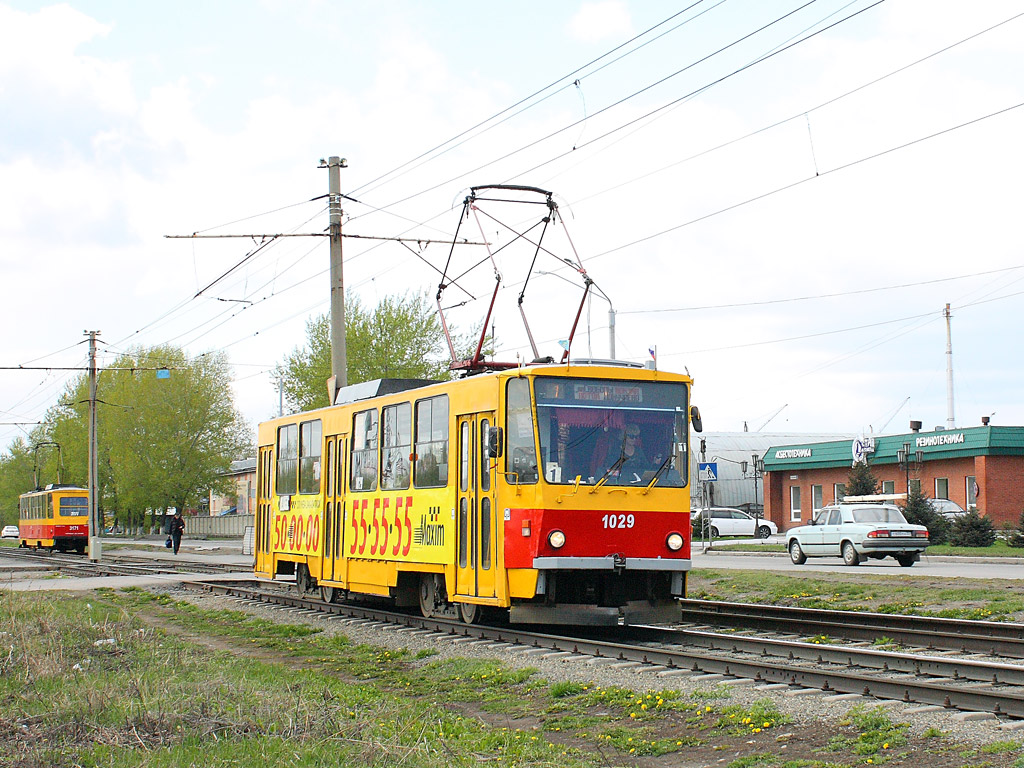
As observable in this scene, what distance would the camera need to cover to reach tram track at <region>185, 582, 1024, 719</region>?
360 inches

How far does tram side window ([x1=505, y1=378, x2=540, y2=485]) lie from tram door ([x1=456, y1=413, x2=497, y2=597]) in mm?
322

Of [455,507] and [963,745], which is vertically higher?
[455,507]

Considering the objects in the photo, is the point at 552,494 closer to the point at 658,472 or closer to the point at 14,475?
the point at 658,472

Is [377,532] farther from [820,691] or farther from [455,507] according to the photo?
[820,691]

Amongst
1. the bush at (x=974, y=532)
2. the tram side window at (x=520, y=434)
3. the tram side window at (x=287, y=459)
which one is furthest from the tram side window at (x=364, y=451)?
the bush at (x=974, y=532)

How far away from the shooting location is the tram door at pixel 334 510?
1875 cm

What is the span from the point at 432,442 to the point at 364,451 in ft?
8.46

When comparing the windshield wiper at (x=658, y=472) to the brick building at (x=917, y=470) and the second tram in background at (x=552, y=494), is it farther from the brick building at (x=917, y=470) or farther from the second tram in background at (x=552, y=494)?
the brick building at (x=917, y=470)

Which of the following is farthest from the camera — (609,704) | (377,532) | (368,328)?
(368,328)

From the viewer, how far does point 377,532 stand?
17281 mm

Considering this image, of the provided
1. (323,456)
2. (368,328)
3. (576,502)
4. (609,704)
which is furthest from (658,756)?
(368,328)

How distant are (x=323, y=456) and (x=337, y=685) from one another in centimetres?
940

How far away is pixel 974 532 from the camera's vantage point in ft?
130

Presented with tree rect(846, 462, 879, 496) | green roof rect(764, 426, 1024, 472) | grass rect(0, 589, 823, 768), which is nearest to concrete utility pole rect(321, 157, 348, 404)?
grass rect(0, 589, 823, 768)
